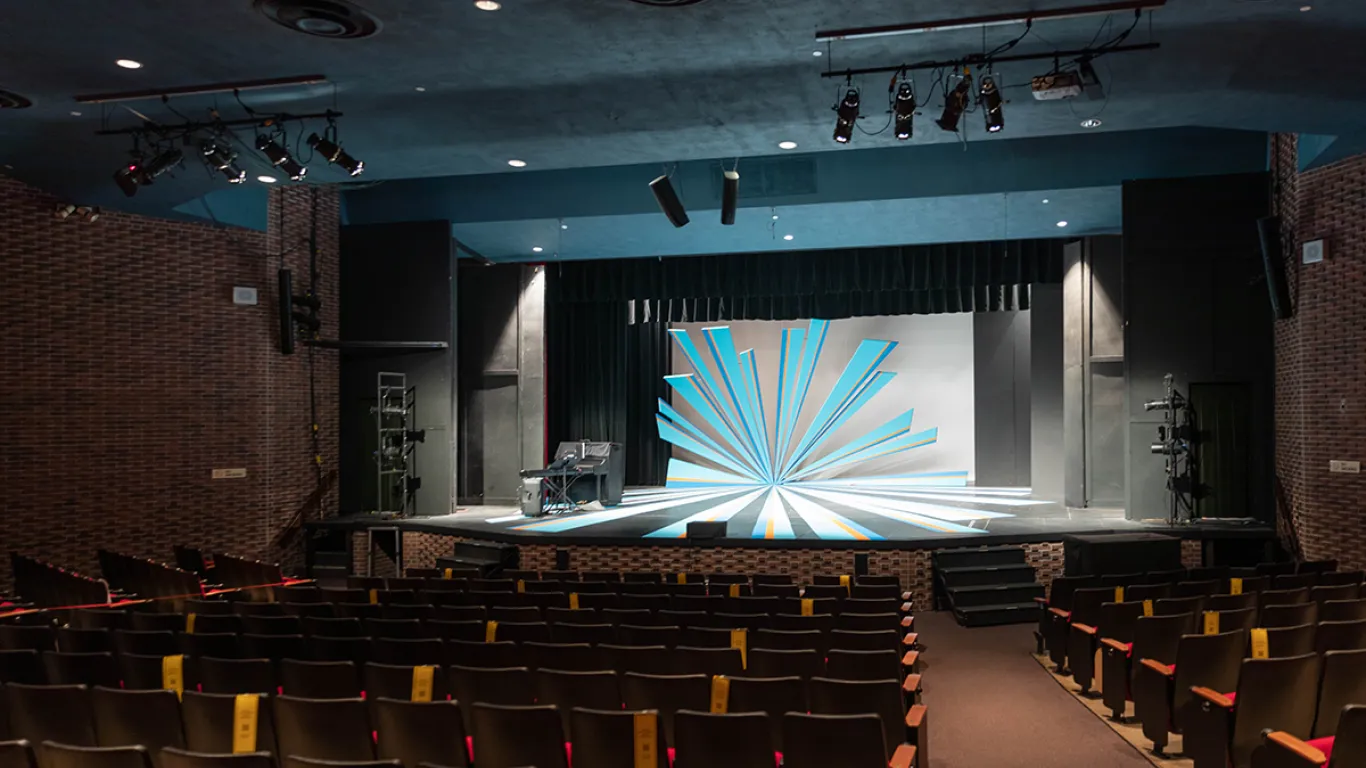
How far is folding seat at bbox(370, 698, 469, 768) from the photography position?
352cm

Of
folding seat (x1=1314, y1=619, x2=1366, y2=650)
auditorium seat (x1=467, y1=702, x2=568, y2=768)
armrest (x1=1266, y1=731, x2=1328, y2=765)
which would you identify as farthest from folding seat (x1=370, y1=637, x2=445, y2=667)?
folding seat (x1=1314, y1=619, x2=1366, y2=650)

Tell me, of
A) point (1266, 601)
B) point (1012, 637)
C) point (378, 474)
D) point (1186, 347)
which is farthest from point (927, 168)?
point (378, 474)

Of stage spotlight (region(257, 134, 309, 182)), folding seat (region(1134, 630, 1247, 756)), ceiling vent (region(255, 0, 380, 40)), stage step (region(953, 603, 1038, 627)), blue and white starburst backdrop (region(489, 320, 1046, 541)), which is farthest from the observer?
blue and white starburst backdrop (region(489, 320, 1046, 541))

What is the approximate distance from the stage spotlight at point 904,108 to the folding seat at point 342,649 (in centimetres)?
537

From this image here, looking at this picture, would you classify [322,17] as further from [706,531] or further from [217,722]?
[706,531]

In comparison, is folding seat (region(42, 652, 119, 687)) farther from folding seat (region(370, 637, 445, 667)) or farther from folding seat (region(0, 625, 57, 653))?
folding seat (region(370, 637, 445, 667))

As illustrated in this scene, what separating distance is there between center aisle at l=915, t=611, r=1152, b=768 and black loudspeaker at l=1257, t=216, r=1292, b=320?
474 cm

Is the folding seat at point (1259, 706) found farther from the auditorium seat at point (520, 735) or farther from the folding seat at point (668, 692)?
the auditorium seat at point (520, 735)

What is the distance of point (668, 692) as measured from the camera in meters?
4.11

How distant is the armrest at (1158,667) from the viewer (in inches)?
196

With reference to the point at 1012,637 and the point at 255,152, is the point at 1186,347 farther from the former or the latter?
the point at 255,152

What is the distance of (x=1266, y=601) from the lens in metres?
6.22

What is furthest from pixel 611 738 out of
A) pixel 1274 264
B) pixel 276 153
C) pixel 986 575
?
pixel 1274 264

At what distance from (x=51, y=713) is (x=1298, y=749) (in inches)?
188
